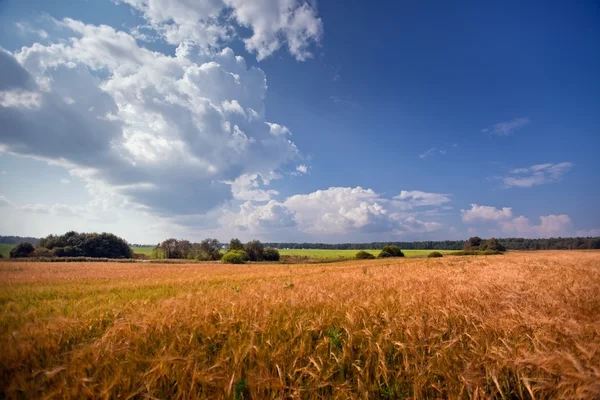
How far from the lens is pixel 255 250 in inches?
3145

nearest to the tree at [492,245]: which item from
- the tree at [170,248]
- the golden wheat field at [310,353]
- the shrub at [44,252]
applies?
the golden wheat field at [310,353]

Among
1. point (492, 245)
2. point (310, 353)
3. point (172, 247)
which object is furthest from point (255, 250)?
point (492, 245)

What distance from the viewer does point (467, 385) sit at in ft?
7.47

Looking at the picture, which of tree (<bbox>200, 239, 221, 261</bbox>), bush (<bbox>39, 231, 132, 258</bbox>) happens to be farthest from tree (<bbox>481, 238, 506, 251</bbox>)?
bush (<bbox>39, 231, 132, 258</bbox>)

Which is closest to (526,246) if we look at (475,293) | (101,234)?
(475,293)

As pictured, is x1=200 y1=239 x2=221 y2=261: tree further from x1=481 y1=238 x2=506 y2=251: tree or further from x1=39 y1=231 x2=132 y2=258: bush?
x1=481 y1=238 x2=506 y2=251: tree

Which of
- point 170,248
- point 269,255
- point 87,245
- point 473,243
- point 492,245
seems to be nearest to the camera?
point 87,245

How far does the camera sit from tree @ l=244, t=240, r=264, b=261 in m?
78.8

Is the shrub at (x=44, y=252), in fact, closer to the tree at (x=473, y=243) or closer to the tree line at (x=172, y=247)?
the tree line at (x=172, y=247)

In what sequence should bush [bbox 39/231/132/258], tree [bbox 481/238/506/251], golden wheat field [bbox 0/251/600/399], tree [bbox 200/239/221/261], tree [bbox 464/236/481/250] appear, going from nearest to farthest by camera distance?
golden wheat field [bbox 0/251/600/399]
bush [bbox 39/231/132/258]
tree [bbox 200/239/221/261]
tree [bbox 481/238/506/251]
tree [bbox 464/236/481/250]

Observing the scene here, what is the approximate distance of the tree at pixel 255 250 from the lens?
7875 cm

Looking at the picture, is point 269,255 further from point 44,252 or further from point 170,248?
point 44,252

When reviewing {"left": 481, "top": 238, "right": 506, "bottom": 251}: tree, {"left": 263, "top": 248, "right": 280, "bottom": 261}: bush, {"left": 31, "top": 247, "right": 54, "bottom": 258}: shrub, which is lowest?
{"left": 263, "top": 248, "right": 280, "bottom": 261}: bush

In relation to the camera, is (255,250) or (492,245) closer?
(255,250)
